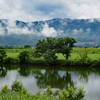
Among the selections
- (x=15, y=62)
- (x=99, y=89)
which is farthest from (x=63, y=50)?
(x=99, y=89)

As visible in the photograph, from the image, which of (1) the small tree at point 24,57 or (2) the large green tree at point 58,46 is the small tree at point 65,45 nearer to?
(2) the large green tree at point 58,46

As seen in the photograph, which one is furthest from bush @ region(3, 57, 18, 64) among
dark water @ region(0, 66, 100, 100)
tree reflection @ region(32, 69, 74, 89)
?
tree reflection @ region(32, 69, 74, 89)

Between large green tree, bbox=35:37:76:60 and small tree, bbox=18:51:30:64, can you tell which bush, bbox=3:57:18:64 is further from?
large green tree, bbox=35:37:76:60

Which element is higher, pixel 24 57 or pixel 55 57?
pixel 55 57

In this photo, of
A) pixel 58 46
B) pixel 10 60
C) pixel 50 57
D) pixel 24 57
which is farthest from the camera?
pixel 10 60

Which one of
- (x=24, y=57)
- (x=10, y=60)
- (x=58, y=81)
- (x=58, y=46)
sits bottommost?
(x=58, y=81)

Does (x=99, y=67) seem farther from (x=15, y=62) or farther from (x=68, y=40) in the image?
(x=15, y=62)

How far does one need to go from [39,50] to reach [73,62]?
12085mm

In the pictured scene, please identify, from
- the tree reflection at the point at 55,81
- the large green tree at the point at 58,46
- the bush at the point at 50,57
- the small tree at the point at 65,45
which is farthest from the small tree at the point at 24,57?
the tree reflection at the point at 55,81

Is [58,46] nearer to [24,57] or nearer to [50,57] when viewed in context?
[50,57]

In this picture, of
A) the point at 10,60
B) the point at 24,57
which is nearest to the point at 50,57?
the point at 24,57

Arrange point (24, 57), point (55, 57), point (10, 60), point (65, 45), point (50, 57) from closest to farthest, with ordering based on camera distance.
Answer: point (50, 57) < point (55, 57) < point (65, 45) < point (24, 57) < point (10, 60)

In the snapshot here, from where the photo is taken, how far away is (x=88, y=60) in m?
42.6

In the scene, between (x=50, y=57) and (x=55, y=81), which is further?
(x=50, y=57)
